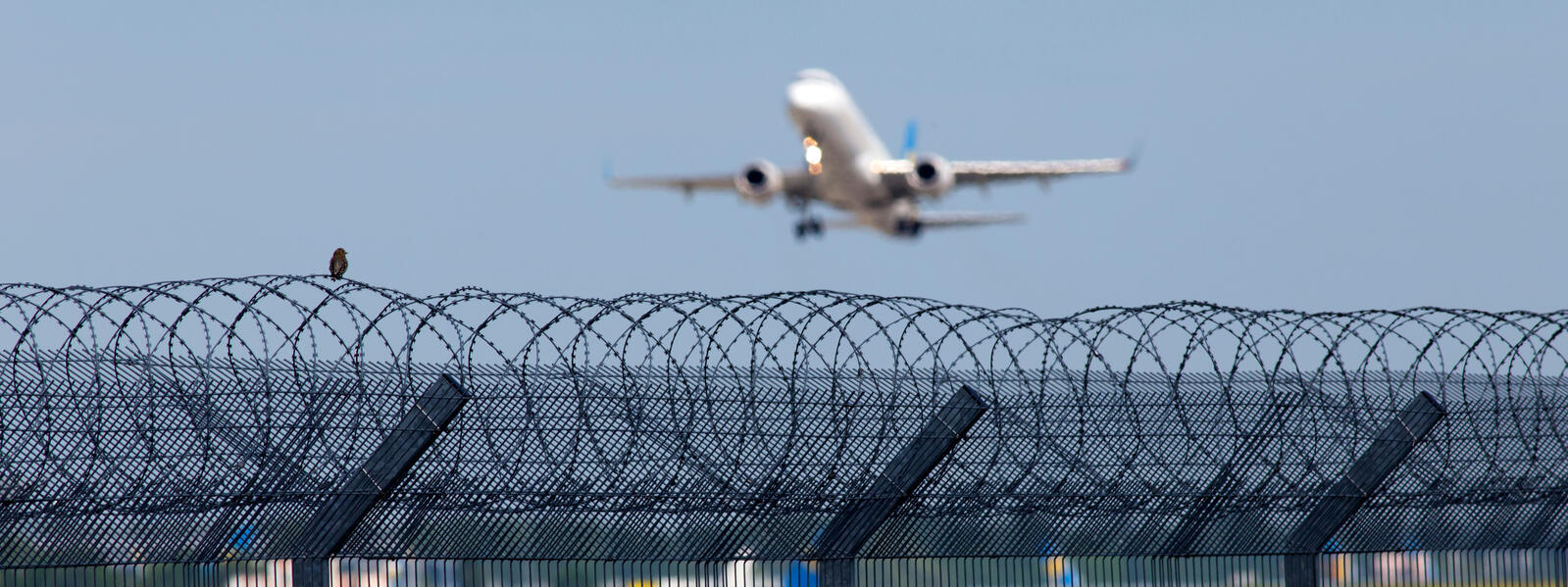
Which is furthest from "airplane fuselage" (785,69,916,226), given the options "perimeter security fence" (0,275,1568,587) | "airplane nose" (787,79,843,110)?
"perimeter security fence" (0,275,1568,587)

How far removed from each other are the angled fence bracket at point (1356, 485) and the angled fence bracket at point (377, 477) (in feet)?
26.8

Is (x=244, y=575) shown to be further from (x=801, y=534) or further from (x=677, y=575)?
(x=801, y=534)

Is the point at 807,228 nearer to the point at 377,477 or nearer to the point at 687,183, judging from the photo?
the point at 687,183

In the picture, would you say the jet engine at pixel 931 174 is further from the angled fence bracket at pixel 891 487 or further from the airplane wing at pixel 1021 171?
the angled fence bracket at pixel 891 487

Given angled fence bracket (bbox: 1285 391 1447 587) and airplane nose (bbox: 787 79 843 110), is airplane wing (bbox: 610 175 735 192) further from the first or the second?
angled fence bracket (bbox: 1285 391 1447 587)

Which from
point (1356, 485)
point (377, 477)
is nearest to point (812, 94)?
point (1356, 485)

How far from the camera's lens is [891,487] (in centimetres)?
1576

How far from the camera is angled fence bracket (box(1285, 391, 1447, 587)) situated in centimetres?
1742

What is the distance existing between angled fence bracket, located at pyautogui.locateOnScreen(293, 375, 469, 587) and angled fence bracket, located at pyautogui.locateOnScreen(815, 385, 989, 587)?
11.8 ft

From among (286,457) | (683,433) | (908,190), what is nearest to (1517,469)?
(683,433)

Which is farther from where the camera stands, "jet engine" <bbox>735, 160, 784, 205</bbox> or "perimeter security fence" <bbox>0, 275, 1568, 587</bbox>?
"jet engine" <bbox>735, 160, 784, 205</bbox>

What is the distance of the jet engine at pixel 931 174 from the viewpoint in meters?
52.2

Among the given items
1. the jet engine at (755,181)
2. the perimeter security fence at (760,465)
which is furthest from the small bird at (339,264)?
the jet engine at (755,181)

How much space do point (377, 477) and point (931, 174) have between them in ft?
129
